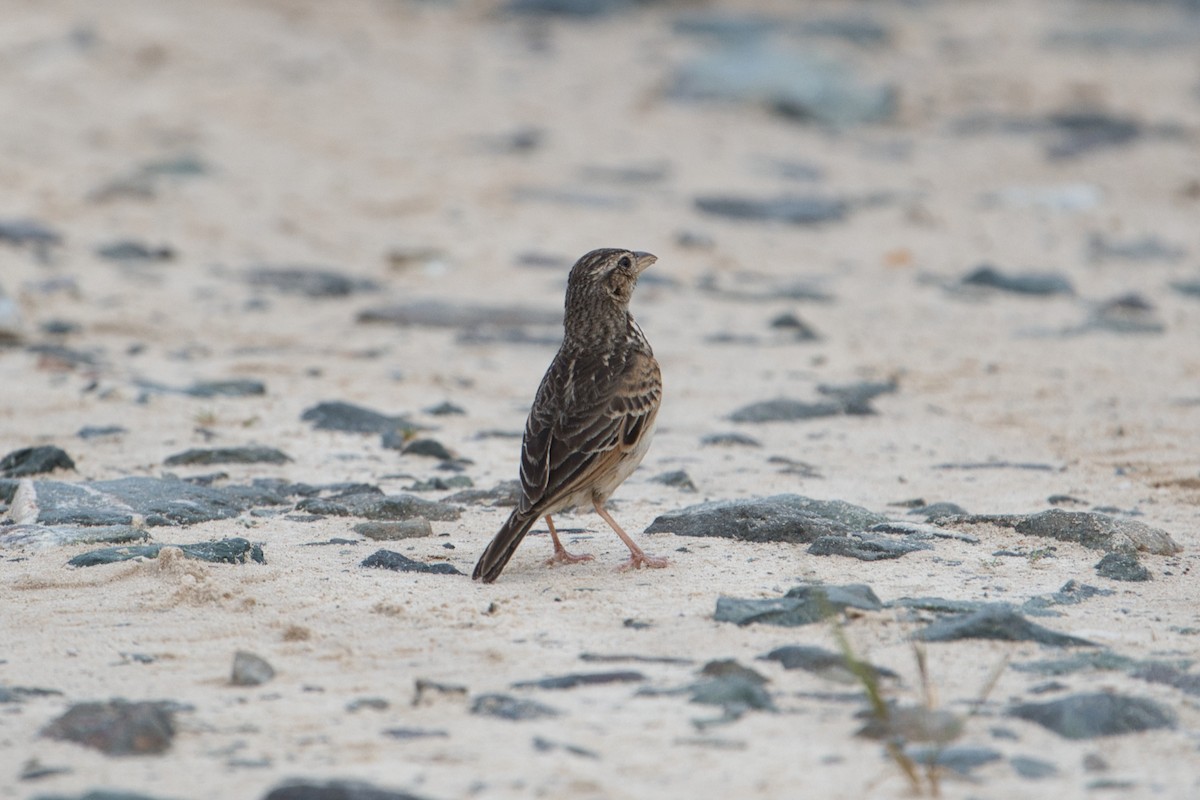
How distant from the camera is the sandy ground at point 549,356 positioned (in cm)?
409

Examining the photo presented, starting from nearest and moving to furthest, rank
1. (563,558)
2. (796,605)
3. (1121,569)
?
(796,605), (1121,569), (563,558)

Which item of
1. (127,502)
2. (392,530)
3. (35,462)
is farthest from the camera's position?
(35,462)

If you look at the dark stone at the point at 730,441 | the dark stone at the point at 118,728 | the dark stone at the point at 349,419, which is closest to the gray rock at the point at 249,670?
the dark stone at the point at 118,728

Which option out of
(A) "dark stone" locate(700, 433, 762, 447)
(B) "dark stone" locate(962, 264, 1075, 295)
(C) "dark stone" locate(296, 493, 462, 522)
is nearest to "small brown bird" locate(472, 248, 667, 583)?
(C) "dark stone" locate(296, 493, 462, 522)

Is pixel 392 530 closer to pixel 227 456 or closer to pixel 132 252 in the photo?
pixel 227 456

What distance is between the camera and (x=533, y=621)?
4996 mm

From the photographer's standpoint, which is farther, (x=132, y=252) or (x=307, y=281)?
(x=132, y=252)

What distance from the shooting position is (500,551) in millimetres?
5555

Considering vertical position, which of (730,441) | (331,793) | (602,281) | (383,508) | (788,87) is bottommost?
(730,441)

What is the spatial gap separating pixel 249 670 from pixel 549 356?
5946 millimetres

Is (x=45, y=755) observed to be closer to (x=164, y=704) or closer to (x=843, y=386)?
(x=164, y=704)

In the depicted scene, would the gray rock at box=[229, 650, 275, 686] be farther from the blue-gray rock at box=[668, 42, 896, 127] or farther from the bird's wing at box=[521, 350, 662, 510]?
the blue-gray rock at box=[668, 42, 896, 127]

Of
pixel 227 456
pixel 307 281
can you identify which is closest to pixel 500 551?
pixel 227 456

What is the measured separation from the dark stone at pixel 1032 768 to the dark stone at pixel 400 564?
2384 mm
